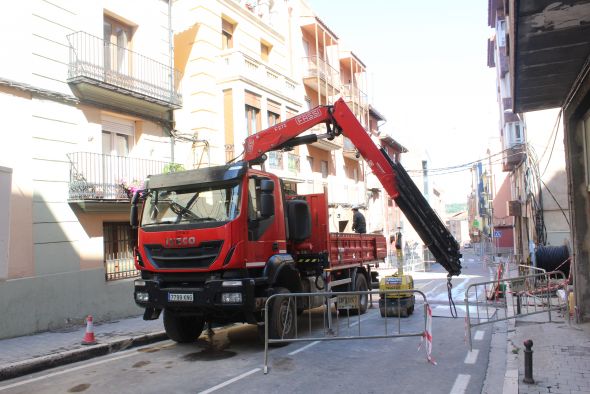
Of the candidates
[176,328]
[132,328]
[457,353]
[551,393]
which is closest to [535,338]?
[457,353]

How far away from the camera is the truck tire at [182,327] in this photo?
8.79 meters

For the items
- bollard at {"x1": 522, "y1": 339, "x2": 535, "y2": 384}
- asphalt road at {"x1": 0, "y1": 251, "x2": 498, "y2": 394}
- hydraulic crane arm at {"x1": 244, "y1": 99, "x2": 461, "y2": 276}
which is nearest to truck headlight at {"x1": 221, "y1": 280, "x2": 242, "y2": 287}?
asphalt road at {"x1": 0, "y1": 251, "x2": 498, "y2": 394}

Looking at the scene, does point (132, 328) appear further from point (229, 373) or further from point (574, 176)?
point (574, 176)

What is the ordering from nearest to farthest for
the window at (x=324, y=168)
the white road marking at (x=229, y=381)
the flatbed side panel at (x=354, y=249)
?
1. the white road marking at (x=229, y=381)
2. the flatbed side panel at (x=354, y=249)
3. the window at (x=324, y=168)

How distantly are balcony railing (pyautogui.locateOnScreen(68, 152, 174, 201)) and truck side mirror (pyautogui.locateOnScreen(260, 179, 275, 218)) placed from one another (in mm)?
5260

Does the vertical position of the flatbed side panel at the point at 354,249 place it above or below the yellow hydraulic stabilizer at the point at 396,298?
above

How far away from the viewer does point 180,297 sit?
763 cm

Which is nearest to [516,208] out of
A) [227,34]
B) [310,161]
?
[310,161]

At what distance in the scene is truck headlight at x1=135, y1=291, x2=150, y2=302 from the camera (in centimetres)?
802

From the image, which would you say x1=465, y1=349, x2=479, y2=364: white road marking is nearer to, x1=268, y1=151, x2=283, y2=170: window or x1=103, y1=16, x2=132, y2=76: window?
x1=103, y1=16, x2=132, y2=76: window

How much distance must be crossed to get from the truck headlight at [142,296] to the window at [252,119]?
10.5 m

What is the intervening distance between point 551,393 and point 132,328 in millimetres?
8199

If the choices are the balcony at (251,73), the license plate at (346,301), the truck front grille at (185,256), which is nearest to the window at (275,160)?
the balcony at (251,73)

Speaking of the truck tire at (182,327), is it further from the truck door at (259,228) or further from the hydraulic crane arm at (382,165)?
the hydraulic crane arm at (382,165)
